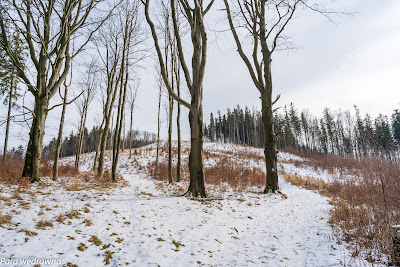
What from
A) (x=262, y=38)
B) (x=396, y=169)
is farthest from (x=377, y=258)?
(x=262, y=38)

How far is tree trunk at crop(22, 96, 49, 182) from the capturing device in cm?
637

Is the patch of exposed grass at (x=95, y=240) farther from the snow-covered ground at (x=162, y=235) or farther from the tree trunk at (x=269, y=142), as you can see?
the tree trunk at (x=269, y=142)

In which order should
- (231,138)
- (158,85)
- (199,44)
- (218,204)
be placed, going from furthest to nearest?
(231,138)
(158,85)
(199,44)
(218,204)

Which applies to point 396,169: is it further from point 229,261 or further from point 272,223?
point 229,261

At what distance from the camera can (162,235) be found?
3.52 metres

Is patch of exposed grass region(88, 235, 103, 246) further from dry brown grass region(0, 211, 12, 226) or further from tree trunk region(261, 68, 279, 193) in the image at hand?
tree trunk region(261, 68, 279, 193)

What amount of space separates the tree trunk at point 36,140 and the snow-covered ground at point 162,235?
207cm

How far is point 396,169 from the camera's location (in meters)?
7.09

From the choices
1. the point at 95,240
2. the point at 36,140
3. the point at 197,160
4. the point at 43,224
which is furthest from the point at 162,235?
the point at 36,140

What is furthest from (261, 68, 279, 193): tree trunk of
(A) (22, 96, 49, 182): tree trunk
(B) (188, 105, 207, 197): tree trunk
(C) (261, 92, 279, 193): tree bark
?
(A) (22, 96, 49, 182): tree trunk

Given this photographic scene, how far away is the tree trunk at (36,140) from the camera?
6.37 m

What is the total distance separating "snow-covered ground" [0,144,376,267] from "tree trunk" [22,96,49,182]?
6.80ft

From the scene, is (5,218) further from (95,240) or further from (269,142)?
(269,142)

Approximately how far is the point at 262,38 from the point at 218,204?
7814 mm
